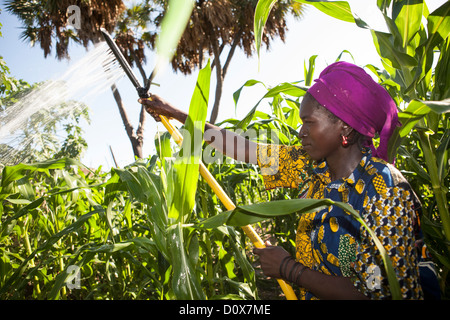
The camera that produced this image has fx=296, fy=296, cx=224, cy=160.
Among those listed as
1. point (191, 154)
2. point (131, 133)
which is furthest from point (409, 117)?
point (131, 133)

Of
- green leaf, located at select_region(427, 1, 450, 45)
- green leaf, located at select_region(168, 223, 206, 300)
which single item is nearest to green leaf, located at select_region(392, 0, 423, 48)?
green leaf, located at select_region(427, 1, 450, 45)

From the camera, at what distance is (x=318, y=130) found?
1.16 m

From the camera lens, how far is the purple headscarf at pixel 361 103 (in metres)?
1.06

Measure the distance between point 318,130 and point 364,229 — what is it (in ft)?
1.32

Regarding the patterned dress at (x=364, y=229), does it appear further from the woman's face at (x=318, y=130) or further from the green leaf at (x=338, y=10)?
the green leaf at (x=338, y=10)

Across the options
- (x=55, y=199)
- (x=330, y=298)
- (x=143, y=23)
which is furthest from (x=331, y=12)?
(x=143, y=23)

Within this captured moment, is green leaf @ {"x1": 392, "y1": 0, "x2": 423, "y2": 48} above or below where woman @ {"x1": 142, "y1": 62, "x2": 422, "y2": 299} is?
above

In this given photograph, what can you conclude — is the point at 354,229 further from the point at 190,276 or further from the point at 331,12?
the point at 331,12

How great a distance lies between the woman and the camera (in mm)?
914

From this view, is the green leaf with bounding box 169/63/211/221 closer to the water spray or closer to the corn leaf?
the water spray

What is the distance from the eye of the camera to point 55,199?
2.06 m

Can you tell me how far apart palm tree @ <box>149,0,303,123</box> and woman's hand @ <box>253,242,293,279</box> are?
9.26m
